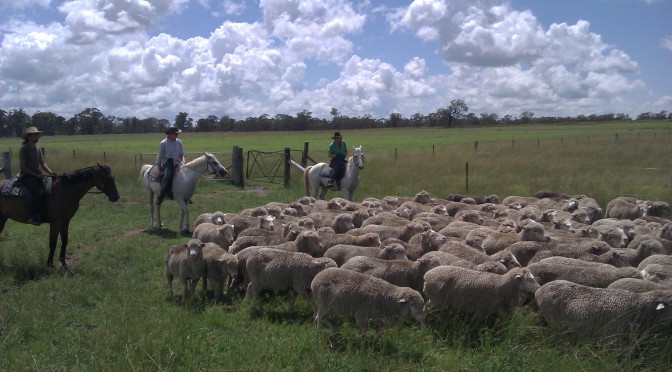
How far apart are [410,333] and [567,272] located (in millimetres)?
2343

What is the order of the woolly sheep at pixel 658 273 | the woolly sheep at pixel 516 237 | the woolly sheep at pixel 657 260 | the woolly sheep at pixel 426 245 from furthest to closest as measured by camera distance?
the woolly sheep at pixel 516 237, the woolly sheep at pixel 426 245, the woolly sheep at pixel 657 260, the woolly sheep at pixel 658 273

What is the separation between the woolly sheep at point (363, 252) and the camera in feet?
28.0

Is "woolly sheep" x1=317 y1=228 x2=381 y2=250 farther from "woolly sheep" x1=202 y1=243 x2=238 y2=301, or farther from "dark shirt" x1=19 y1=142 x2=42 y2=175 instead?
"dark shirt" x1=19 y1=142 x2=42 y2=175

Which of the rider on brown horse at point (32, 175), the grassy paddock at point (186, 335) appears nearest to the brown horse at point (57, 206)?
the rider on brown horse at point (32, 175)

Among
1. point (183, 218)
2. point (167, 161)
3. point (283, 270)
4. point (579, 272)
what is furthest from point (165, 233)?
point (579, 272)

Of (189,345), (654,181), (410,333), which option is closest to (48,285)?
(189,345)

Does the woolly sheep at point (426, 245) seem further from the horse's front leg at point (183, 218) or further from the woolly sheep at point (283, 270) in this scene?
the horse's front leg at point (183, 218)

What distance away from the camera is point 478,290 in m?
7.03

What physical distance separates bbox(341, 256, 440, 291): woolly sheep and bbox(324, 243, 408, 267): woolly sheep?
573 mm

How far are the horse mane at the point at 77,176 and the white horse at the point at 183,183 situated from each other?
371 centimetres

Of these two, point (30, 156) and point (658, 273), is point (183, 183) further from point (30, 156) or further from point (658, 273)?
point (658, 273)

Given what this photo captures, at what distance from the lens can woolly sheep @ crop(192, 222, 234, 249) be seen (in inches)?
403

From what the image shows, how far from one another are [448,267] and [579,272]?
1.71m

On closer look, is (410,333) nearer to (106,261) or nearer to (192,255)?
(192,255)
